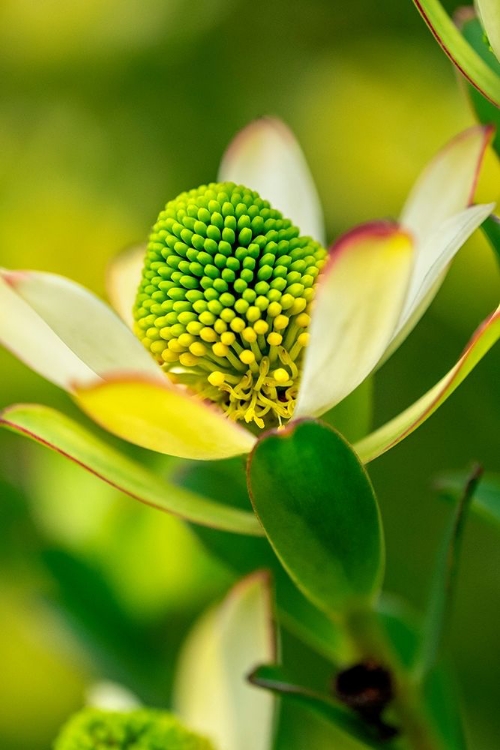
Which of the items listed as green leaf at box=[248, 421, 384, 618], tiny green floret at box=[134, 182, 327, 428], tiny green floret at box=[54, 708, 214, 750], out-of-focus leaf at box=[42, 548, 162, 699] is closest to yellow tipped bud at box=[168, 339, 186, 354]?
tiny green floret at box=[134, 182, 327, 428]

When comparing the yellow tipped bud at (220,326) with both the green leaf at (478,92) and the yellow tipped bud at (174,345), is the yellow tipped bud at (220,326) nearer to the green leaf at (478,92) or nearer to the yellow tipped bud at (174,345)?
the yellow tipped bud at (174,345)

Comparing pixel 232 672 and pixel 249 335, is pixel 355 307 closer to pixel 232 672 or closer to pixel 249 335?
pixel 249 335

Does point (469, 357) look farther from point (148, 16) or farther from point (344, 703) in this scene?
point (148, 16)

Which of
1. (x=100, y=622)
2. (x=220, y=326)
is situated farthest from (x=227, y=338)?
(x=100, y=622)

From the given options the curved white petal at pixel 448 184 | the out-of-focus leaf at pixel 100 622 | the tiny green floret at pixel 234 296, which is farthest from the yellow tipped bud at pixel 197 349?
the out-of-focus leaf at pixel 100 622

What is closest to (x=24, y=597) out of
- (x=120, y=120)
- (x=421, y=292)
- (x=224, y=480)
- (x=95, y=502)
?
(x=95, y=502)
